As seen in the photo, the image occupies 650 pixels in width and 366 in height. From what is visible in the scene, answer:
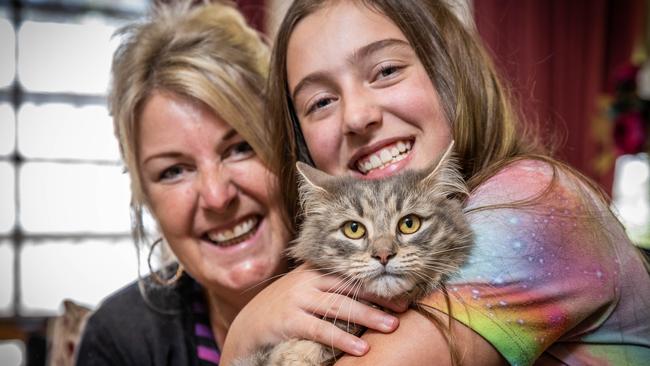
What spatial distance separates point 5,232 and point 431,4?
351 cm

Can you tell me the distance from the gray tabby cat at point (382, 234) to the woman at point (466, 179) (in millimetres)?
43

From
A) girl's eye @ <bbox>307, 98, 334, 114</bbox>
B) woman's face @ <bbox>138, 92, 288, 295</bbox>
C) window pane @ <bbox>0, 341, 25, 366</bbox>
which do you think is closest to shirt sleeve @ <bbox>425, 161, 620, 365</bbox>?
girl's eye @ <bbox>307, 98, 334, 114</bbox>

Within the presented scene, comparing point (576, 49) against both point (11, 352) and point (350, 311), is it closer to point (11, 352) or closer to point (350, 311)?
point (350, 311)

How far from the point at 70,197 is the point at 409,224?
340 cm

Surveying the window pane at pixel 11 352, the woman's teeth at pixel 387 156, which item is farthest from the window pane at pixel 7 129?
the woman's teeth at pixel 387 156

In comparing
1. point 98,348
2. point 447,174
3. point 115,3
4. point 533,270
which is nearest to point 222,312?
point 98,348

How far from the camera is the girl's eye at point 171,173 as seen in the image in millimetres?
1642

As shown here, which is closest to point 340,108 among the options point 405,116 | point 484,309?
point 405,116

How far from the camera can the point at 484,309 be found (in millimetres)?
965

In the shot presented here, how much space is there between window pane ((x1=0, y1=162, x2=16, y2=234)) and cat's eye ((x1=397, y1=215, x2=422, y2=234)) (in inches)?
136

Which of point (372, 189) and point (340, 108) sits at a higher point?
point (340, 108)

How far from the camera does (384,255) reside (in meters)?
1.12

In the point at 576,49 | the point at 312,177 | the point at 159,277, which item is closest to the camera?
the point at 312,177

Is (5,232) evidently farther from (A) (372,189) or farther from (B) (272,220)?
(A) (372,189)
